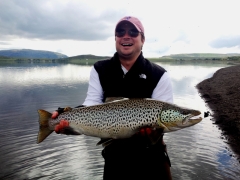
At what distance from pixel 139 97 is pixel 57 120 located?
1513 millimetres

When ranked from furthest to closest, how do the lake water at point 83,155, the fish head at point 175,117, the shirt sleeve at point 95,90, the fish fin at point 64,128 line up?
1. the lake water at point 83,155
2. the shirt sleeve at point 95,90
3. the fish fin at point 64,128
4. the fish head at point 175,117

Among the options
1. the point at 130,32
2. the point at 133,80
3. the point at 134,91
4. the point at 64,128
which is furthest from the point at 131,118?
the point at 130,32

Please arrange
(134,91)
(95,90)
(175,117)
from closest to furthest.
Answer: (175,117) < (134,91) < (95,90)

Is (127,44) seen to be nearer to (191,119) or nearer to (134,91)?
(134,91)

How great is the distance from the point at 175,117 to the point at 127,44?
1513 millimetres

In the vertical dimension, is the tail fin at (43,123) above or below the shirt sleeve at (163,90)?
below

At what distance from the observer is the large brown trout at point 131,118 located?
3705 mm

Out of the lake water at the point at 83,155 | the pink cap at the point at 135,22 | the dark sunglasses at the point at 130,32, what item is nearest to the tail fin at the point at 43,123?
the dark sunglasses at the point at 130,32

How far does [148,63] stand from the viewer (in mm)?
4379

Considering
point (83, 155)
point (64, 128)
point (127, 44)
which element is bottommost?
point (83, 155)

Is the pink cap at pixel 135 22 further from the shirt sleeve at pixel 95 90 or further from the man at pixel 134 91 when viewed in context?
the shirt sleeve at pixel 95 90

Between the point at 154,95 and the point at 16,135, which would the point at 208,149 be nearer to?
the point at 154,95

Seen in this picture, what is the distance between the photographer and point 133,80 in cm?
418

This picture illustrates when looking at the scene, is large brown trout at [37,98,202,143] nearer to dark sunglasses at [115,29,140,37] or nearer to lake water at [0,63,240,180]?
dark sunglasses at [115,29,140,37]
